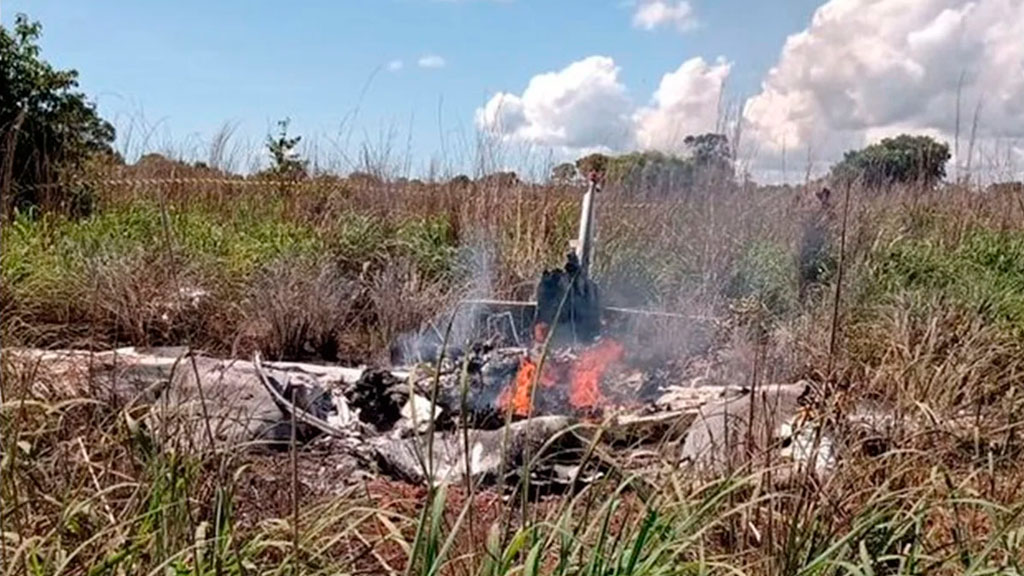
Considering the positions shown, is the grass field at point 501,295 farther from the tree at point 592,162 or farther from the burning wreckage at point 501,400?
the tree at point 592,162

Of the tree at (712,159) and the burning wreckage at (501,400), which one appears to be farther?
the tree at (712,159)

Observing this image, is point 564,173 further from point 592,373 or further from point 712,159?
point 592,373

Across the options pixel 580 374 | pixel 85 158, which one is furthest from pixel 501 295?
pixel 85 158

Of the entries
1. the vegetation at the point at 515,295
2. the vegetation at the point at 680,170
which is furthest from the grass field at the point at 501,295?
the vegetation at the point at 680,170

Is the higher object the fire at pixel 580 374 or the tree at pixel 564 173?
the tree at pixel 564 173

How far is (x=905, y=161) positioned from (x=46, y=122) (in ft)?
24.6

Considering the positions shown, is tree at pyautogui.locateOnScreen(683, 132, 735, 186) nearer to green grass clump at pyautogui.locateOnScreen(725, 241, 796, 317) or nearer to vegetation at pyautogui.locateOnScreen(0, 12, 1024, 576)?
vegetation at pyautogui.locateOnScreen(0, 12, 1024, 576)

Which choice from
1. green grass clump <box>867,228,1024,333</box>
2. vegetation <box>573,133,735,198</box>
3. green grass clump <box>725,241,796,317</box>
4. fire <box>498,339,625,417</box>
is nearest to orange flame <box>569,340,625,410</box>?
fire <box>498,339,625,417</box>

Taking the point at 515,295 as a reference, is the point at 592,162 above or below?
above

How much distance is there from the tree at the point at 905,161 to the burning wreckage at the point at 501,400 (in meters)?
4.53

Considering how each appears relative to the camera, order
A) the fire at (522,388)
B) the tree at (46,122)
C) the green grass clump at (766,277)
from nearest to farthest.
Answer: the fire at (522,388)
the green grass clump at (766,277)
the tree at (46,122)

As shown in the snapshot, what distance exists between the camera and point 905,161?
966 cm

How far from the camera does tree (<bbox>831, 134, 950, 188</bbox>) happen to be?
9.12m

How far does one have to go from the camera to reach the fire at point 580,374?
4386mm
